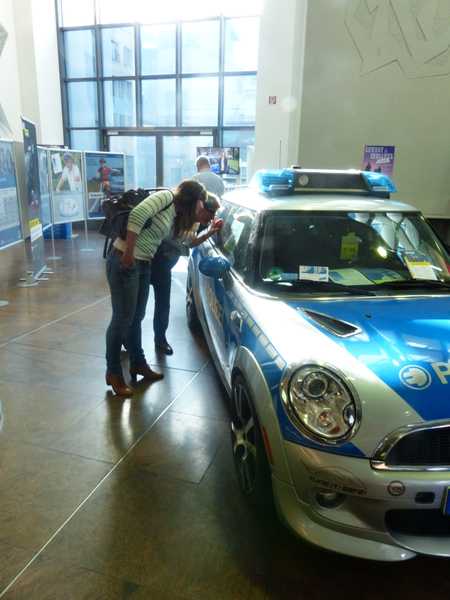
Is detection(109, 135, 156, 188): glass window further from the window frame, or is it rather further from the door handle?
the door handle

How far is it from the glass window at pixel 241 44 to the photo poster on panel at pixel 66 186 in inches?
171

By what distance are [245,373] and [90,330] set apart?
9.32 ft

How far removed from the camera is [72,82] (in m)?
11.4

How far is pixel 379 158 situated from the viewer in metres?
5.72

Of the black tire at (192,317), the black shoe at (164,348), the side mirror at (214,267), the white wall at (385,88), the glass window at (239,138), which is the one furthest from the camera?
the glass window at (239,138)

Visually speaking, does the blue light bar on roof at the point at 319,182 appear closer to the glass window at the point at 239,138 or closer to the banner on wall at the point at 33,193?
the banner on wall at the point at 33,193

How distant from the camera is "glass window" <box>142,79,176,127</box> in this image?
431 inches

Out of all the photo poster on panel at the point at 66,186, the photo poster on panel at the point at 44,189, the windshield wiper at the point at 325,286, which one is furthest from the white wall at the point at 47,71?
the windshield wiper at the point at 325,286

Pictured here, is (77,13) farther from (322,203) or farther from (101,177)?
(322,203)

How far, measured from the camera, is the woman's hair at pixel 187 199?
2873 millimetres

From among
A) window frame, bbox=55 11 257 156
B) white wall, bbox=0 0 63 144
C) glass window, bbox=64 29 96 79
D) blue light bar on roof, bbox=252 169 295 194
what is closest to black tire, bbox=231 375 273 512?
blue light bar on roof, bbox=252 169 295 194

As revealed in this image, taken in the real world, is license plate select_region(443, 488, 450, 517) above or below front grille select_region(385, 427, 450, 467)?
below

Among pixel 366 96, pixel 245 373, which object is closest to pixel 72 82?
pixel 366 96

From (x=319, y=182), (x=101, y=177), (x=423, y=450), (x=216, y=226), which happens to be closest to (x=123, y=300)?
(x=216, y=226)
